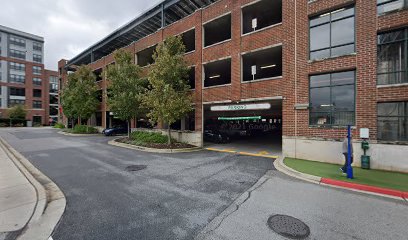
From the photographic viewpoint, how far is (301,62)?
463 inches

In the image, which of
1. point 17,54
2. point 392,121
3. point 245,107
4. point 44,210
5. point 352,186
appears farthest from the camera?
point 17,54

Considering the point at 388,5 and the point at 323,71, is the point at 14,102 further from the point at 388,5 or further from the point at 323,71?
the point at 388,5

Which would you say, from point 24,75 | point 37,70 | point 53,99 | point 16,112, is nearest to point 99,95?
point 16,112

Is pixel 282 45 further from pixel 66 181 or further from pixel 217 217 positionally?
pixel 66 181

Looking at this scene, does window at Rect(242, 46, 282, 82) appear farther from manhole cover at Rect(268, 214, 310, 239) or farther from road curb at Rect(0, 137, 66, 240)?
road curb at Rect(0, 137, 66, 240)

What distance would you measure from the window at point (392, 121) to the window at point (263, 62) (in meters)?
7.32

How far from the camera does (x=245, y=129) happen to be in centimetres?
2472

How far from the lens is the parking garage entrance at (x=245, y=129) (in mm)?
14672

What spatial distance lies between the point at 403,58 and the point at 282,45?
6.18m

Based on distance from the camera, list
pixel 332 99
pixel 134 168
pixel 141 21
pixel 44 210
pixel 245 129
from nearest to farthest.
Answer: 1. pixel 44 210
2. pixel 134 168
3. pixel 332 99
4. pixel 141 21
5. pixel 245 129

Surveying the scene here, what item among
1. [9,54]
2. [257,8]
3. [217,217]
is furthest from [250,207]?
[9,54]

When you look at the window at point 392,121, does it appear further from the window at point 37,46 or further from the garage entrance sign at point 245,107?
the window at point 37,46

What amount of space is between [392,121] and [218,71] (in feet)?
49.2

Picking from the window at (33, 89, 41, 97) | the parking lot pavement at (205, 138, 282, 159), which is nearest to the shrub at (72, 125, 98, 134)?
the parking lot pavement at (205, 138, 282, 159)
